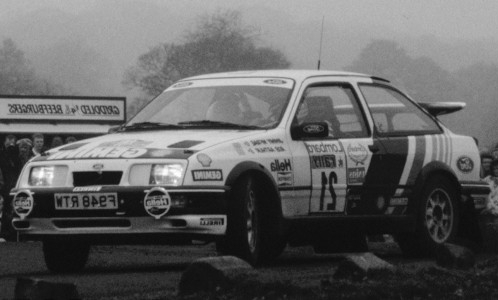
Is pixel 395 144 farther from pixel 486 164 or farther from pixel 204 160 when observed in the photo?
pixel 486 164

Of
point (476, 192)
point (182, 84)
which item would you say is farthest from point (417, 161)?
point (182, 84)

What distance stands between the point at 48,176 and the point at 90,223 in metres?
0.50

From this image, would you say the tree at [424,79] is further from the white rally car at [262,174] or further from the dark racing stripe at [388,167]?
the dark racing stripe at [388,167]

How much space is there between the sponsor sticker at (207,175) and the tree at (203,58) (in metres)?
108

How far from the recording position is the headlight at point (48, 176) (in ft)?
35.5

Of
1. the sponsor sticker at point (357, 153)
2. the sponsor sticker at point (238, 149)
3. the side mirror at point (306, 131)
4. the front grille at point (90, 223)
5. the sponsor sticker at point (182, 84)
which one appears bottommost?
the front grille at point (90, 223)

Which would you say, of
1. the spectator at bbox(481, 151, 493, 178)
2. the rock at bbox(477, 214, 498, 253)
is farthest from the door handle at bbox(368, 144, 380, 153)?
the spectator at bbox(481, 151, 493, 178)

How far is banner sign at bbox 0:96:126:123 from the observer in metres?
47.8

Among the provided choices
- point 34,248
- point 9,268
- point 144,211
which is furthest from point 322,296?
point 34,248

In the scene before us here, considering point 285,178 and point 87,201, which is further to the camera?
point 285,178

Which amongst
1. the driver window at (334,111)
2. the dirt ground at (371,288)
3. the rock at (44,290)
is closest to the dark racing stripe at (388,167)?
the driver window at (334,111)

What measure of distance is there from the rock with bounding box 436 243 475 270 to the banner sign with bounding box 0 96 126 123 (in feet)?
121

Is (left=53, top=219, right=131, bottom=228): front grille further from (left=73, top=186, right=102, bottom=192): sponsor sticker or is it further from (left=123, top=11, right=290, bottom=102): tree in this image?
(left=123, top=11, right=290, bottom=102): tree

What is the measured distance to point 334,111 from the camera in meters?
12.5
